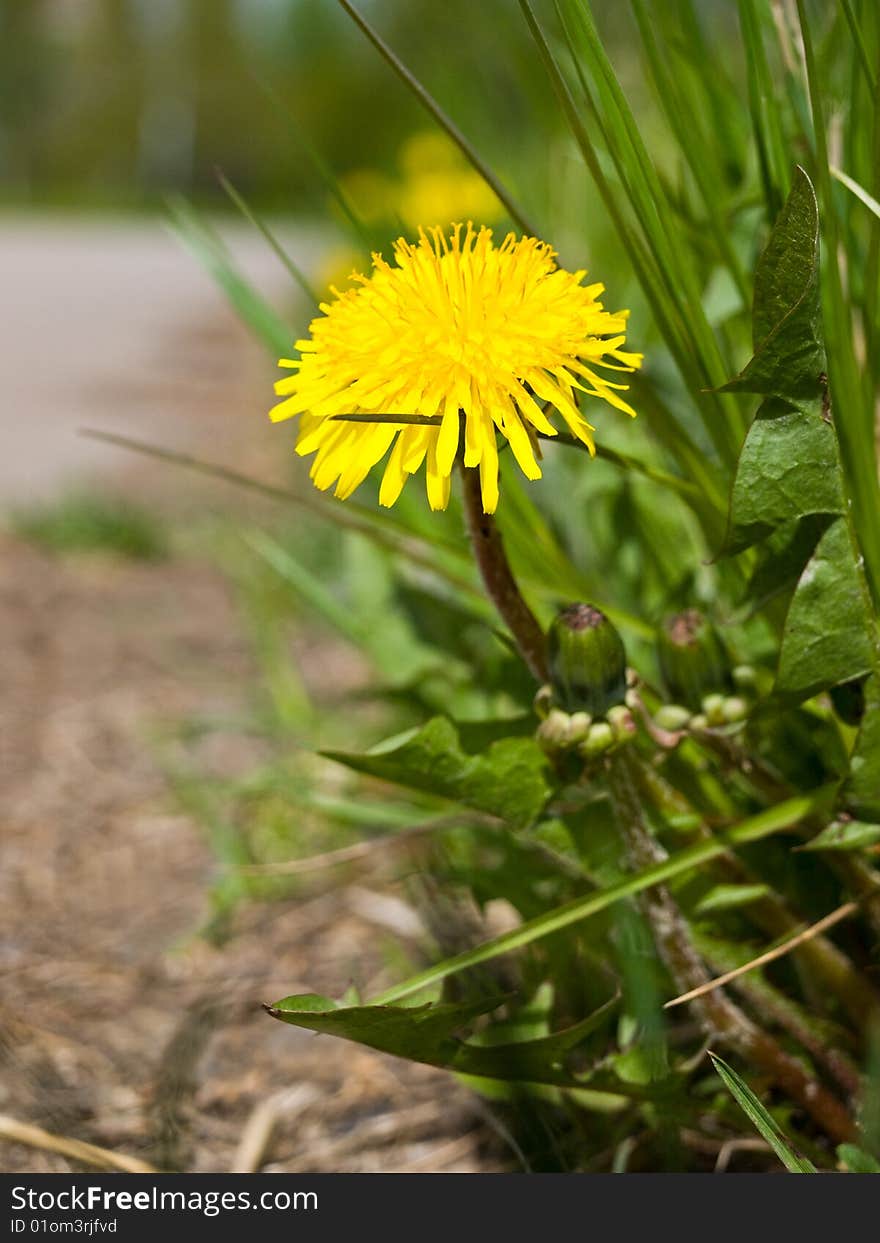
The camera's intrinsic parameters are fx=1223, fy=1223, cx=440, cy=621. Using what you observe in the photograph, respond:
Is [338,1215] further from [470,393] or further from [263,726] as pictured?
[263,726]

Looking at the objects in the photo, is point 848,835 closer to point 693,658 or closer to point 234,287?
point 693,658

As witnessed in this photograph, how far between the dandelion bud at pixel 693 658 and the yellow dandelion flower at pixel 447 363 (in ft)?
0.45

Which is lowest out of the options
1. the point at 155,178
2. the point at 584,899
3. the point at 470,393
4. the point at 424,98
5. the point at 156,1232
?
the point at 156,1232

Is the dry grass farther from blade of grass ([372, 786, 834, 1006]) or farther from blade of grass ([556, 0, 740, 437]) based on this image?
blade of grass ([556, 0, 740, 437])

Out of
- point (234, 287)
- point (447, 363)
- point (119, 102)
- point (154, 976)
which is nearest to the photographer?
point (447, 363)

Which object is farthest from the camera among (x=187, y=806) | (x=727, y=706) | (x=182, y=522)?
(x=182, y=522)

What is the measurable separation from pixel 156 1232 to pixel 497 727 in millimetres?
275

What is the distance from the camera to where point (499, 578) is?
0.53 m

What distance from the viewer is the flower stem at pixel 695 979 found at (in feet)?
1.79

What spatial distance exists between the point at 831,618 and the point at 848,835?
4.0 inches

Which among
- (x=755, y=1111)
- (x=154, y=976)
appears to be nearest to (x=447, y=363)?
(x=755, y=1111)

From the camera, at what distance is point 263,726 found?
1094mm

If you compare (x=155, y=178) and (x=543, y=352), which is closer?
(x=543, y=352)

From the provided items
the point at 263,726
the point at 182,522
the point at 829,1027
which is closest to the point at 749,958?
the point at 829,1027
